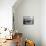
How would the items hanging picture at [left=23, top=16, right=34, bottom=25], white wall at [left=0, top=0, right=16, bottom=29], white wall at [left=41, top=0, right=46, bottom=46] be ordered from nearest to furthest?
white wall at [left=0, top=0, right=16, bottom=29], white wall at [left=41, top=0, right=46, bottom=46], hanging picture at [left=23, top=16, right=34, bottom=25]

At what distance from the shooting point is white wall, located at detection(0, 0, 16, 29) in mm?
4029

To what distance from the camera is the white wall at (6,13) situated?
4029mm

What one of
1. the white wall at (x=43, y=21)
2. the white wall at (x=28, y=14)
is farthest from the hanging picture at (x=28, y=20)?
the white wall at (x=43, y=21)

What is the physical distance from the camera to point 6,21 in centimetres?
411

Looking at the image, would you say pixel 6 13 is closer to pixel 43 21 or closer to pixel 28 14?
pixel 28 14

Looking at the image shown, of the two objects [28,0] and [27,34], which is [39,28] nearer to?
[27,34]

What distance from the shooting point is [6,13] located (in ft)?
13.4

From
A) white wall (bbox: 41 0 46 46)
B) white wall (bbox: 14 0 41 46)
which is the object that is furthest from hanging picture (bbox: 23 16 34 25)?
white wall (bbox: 41 0 46 46)

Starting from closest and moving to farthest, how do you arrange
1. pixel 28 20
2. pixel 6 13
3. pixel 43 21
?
1. pixel 6 13
2. pixel 43 21
3. pixel 28 20

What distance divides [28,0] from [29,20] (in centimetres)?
102

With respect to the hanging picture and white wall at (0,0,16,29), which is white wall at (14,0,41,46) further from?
white wall at (0,0,16,29)

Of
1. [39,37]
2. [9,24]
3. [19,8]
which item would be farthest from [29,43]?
[19,8]

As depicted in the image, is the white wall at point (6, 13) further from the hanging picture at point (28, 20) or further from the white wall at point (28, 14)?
the hanging picture at point (28, 20)

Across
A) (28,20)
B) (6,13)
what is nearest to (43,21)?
(28,20)
